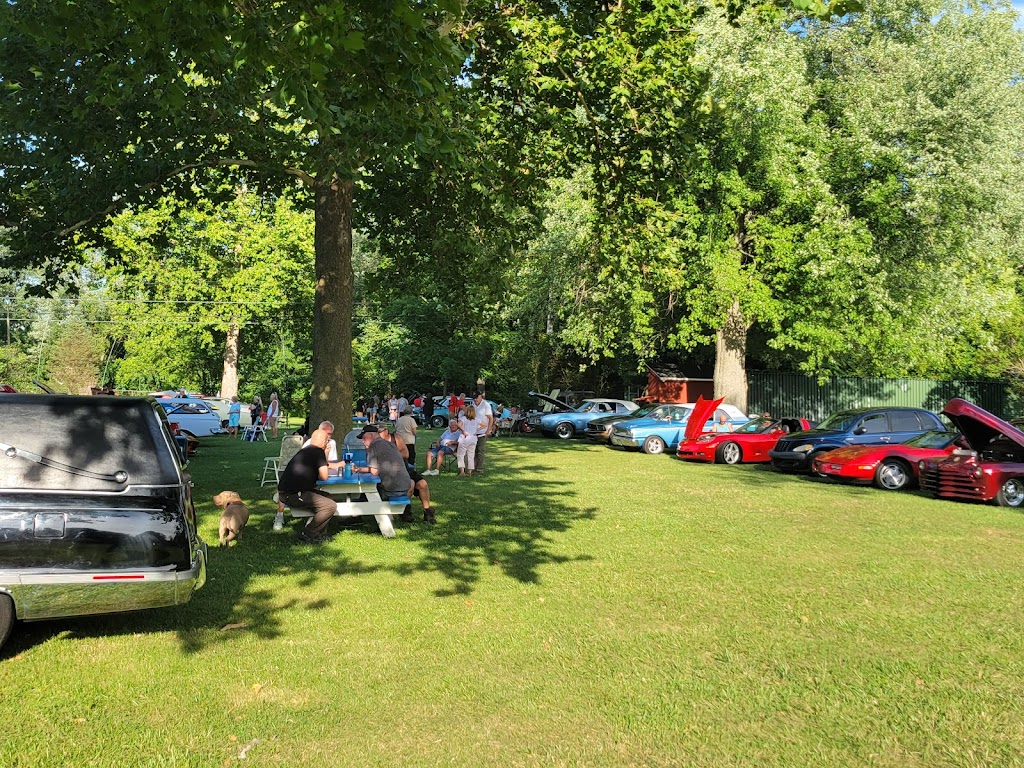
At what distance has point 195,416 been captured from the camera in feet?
107

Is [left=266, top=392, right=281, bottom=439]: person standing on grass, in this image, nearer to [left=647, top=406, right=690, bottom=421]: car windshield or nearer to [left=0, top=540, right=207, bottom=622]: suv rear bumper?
[left=647, top=406, right=690, bottom=421]: car windshield

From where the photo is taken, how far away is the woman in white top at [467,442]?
19.0 meters

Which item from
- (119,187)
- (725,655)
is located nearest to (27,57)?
(119,187)

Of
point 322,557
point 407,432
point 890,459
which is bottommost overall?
point 322,557

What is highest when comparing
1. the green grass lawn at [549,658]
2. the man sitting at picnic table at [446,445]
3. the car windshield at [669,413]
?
the car windshield at [669,413]

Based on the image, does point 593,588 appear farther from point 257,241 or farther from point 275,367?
point 275,367

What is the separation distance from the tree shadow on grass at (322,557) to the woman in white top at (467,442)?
1626 millimetres

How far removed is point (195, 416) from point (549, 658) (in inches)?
1127

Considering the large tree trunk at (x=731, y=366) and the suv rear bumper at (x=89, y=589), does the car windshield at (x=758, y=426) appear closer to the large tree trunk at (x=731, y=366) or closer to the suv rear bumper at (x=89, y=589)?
the large tree trunk at (x=731, y=366)

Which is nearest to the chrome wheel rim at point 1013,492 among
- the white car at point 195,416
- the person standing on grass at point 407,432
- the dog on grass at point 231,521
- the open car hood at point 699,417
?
the person standing on grass at point 407,432

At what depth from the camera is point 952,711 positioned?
5.27 m

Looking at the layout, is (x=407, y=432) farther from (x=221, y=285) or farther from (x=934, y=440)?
(x=221, y=285)

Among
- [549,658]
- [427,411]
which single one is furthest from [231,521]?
[427,411]

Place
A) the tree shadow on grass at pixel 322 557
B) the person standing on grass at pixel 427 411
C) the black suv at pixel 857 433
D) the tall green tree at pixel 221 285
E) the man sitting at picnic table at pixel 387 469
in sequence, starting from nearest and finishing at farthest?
the tree shadow on grass at pixel 322 557
the man sitting at picnic table at pixel 387 469
the black suv at pixel 857 433
the tall green tree at pixel 221 285
the person standing on grass at pixel 427 411
